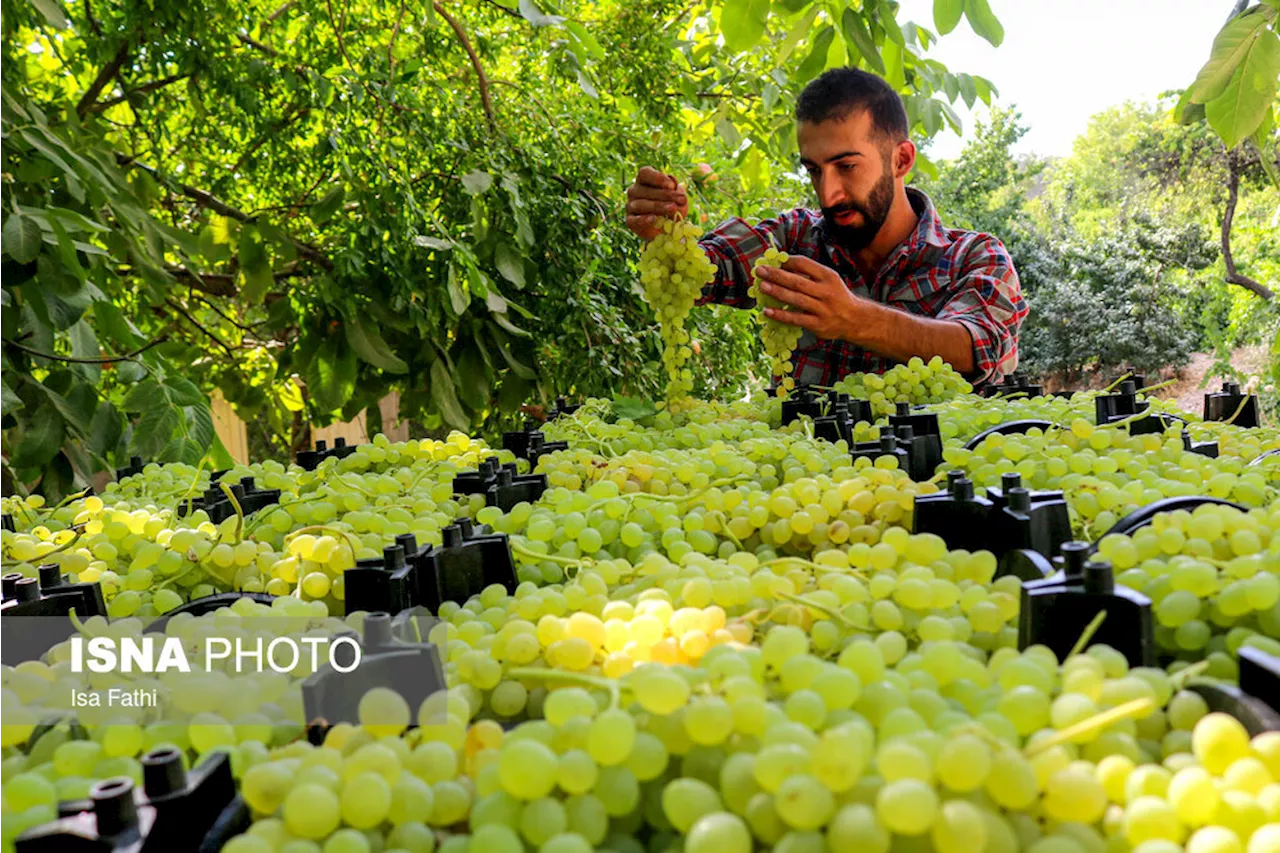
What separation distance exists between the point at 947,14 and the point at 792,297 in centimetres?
48

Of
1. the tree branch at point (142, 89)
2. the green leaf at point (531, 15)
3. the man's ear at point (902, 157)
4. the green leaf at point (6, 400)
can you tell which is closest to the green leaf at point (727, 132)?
the man's ear at point (902, 157)

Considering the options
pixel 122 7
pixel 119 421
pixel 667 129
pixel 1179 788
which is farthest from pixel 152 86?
pixel 1179 788

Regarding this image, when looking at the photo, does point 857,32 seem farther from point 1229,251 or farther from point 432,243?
point 1229,251

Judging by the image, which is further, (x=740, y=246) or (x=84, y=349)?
(x=740, y=246)

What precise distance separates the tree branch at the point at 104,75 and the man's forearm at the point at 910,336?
2.15m

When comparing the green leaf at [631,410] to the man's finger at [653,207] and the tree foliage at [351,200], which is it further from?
the tree foliage at [351,200]

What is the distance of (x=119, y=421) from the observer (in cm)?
182

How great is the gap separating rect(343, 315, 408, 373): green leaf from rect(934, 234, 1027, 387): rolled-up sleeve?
1.36 metres

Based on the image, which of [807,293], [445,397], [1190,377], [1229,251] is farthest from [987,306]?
[1190,377]

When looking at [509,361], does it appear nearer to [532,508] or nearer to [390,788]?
[532,508]

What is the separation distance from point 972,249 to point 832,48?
76 centimetres

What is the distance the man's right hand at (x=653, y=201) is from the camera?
1.77 meters

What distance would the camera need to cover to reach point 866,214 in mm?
2229

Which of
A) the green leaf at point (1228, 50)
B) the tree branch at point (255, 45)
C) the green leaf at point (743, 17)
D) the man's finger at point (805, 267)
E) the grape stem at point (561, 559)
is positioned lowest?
the grape stem at point (561, 559)
